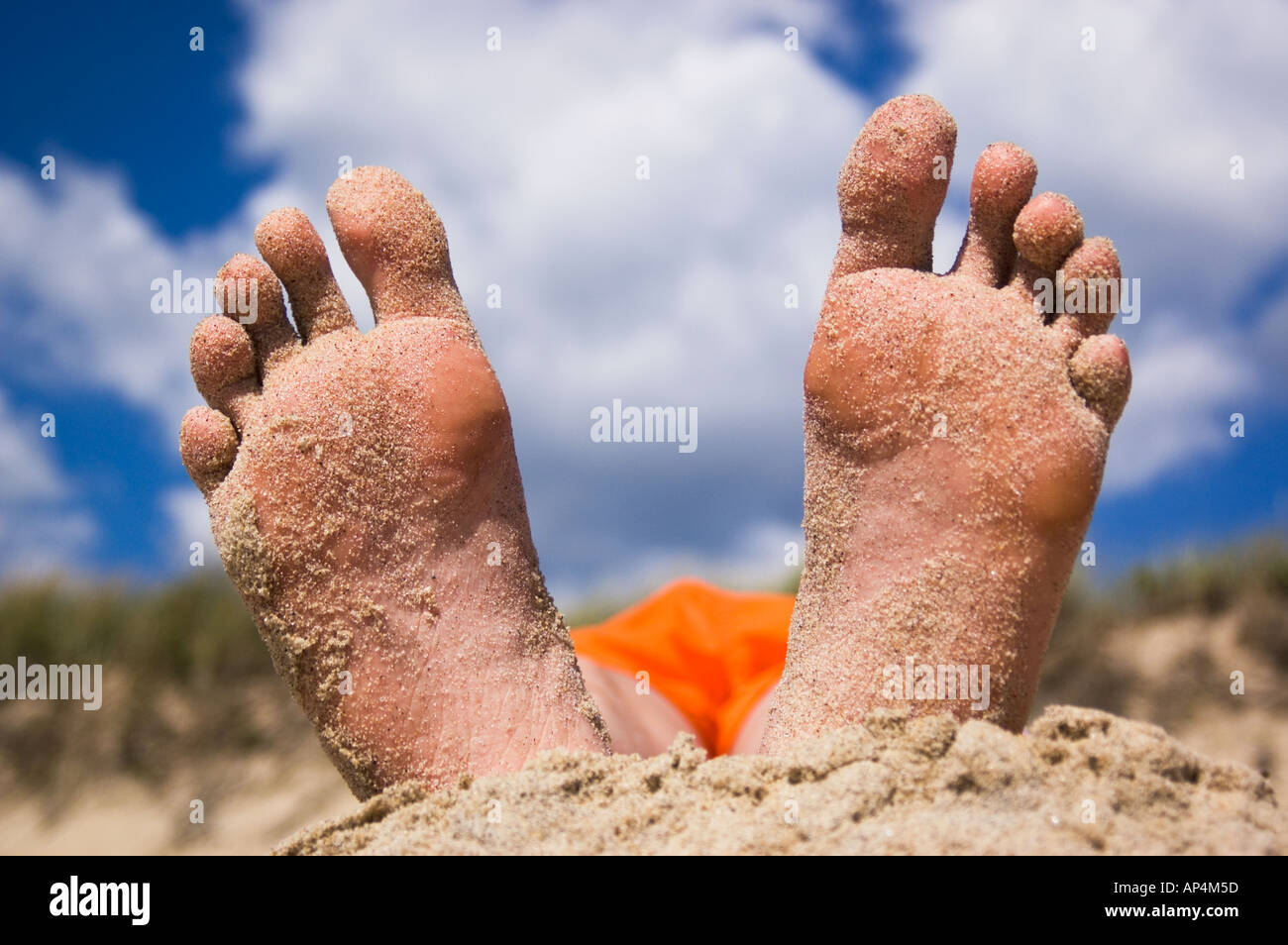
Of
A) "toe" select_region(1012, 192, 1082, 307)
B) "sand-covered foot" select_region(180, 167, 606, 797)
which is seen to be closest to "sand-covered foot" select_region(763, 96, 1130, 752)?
"toe" select_region(1012, 192, 1082, 307)

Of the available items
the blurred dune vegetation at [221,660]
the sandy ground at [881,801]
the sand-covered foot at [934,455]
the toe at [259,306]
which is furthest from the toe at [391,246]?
the blurred dune vegetation at [221,660]

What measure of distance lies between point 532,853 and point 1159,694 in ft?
9.84

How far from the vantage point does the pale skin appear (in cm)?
120

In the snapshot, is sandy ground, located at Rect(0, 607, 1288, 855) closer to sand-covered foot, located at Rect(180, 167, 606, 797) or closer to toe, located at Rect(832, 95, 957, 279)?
sand-covered foot, located at Rect(180, 167, 606, 797)

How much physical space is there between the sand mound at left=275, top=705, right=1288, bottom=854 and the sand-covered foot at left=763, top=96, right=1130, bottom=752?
8.5 inches

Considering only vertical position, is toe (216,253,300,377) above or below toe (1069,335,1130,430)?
above

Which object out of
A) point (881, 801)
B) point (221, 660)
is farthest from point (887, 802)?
point (221, 660)

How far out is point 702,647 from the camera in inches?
76.9

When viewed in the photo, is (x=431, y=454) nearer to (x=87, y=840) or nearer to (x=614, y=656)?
(x=614, y=656)

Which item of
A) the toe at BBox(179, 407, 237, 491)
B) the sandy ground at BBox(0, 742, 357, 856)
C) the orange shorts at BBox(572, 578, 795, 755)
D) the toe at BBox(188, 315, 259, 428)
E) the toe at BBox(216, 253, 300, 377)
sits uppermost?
the toe at BBox(216, 253, 300, 377)

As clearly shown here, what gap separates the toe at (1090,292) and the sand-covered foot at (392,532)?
0.75m

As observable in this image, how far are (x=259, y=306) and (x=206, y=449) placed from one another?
8.6 inches

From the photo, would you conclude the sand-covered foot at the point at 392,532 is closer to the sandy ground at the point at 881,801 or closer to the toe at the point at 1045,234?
the sandy ground at the point at 881,801
